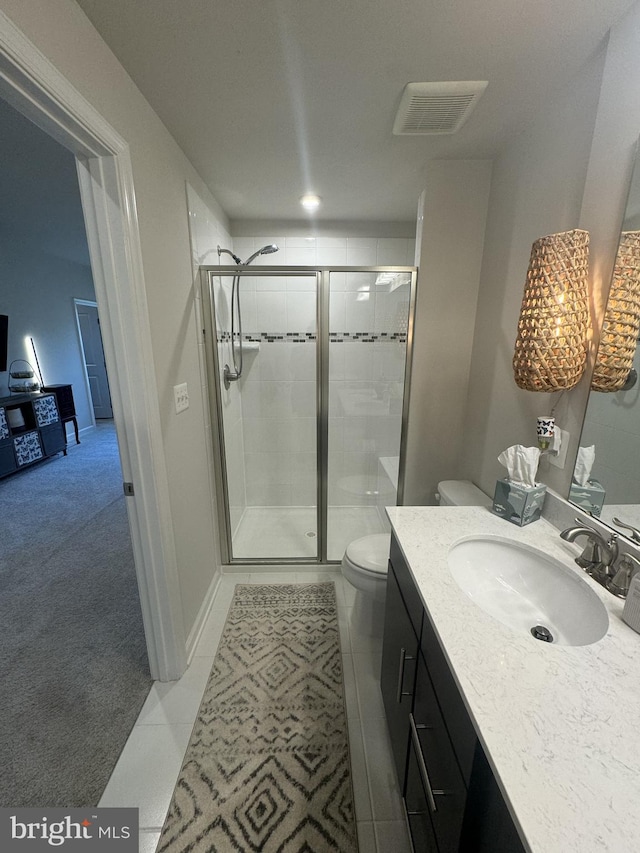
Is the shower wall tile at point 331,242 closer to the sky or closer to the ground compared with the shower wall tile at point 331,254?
closer to the sky

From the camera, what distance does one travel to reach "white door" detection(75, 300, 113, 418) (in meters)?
5.40

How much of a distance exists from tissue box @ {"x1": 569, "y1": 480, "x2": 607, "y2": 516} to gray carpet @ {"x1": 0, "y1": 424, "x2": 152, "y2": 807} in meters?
1.87

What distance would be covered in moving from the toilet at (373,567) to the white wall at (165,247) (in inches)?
32.4

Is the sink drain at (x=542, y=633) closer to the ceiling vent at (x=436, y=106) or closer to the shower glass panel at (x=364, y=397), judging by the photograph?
the shower glass panel at (x=364, y=397)

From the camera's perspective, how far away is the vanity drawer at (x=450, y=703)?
591 mm

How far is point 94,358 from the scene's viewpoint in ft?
18.6

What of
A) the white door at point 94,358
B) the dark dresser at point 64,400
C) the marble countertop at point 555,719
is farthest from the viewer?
the white door at point 94,358

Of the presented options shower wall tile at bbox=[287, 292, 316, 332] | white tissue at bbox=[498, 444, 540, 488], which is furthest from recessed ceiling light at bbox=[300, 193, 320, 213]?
white tissue at bbox=[498, 444, 540, 488]

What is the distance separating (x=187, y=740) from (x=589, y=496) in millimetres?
1706

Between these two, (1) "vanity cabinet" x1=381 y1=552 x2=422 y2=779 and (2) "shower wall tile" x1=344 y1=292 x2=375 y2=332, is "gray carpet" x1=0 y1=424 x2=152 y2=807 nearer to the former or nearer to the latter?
(1) "vanity cabinet" x1=381 y1=552 x2=422 y2=779

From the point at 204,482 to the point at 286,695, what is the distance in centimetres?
110

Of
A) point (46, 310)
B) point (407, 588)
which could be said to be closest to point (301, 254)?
point (407, 588)

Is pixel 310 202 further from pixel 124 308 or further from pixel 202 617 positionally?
pixel 202 617

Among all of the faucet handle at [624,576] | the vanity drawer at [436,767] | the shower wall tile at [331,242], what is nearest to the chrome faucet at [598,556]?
the faucet handle at [624,576]
